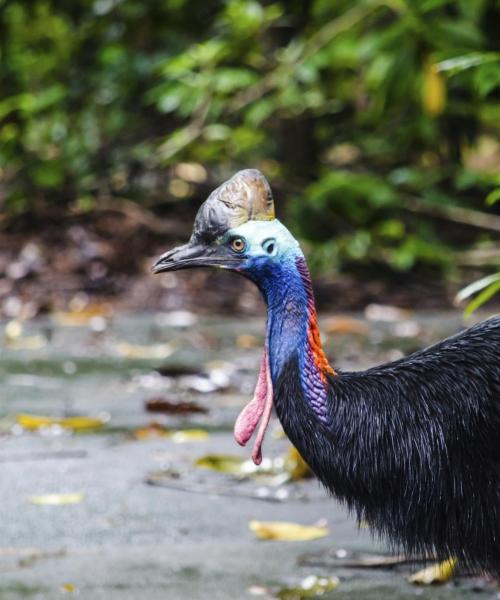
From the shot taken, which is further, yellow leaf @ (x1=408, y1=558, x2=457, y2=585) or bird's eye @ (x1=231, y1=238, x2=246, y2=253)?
yellow leaf @ (x1=408, y1=558, x2=457, y2=585)

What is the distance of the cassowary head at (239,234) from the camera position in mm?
2842

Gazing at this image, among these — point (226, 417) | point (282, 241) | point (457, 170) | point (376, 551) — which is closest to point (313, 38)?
point (457, 170)

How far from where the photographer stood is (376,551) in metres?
3.66

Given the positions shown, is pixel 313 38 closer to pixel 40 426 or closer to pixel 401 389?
pixel 40 426

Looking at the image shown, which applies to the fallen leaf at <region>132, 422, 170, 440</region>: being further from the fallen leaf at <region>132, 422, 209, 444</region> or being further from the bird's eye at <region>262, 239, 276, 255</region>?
the bird's eye at <region>262, 239, 276, 255</region>

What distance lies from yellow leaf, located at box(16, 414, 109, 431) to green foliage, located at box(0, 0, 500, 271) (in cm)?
284

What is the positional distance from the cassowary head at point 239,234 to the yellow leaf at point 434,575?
3.22 feet

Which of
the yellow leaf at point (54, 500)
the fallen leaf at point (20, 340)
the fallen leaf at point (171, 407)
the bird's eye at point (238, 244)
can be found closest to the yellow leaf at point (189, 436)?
the fallen leaf at point (171, 407)

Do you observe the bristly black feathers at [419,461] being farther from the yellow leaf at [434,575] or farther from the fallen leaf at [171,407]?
the fallen leaf at [171,407]

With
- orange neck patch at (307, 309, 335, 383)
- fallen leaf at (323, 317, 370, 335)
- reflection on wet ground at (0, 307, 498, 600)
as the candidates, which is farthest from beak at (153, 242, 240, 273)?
fallen leaf at (323, 317, 370, 335)

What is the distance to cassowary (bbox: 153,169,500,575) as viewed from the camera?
2816 mm

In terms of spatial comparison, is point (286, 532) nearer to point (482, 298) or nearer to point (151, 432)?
point (482, 298)

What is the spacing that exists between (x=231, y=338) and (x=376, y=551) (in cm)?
328

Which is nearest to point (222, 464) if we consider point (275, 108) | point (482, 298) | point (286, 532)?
point (286, 532)
